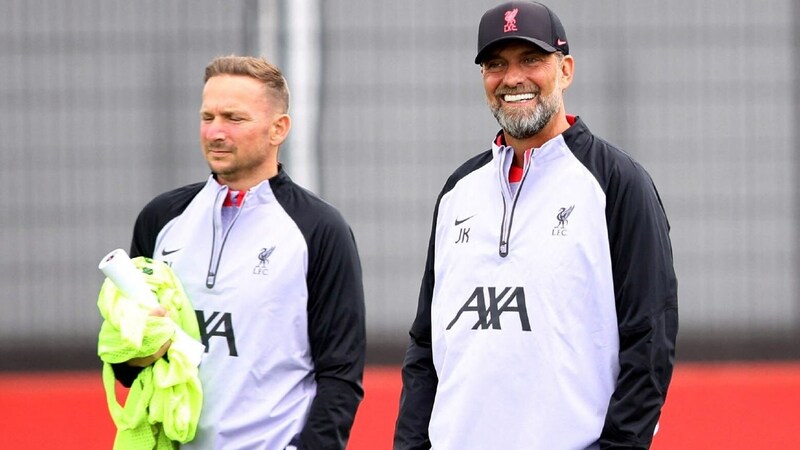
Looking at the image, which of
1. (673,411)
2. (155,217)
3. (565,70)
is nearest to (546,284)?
(565,70)

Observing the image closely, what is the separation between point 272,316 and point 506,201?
83 centimetres

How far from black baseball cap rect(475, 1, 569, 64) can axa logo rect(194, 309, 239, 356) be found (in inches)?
41.1

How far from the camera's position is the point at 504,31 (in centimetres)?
340

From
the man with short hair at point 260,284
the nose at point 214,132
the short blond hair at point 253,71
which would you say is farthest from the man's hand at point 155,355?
the short blond hair at point 253,71

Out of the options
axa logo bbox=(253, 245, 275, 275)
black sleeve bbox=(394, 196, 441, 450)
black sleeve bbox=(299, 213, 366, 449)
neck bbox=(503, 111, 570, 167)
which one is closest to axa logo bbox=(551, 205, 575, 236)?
neck bbox=(503, 111, 570, 167)

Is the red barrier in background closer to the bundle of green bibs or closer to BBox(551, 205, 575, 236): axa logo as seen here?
the bundle of green bibs

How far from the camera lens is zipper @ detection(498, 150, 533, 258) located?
3340mm

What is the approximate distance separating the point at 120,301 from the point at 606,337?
1349 mm

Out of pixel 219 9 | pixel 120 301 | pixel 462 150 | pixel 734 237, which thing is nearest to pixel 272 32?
pixel 219 9

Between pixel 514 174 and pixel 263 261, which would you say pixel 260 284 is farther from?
pixel 514 174

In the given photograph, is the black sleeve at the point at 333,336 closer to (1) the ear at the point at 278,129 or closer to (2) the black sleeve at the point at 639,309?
(1) the ear at the point at 278,129

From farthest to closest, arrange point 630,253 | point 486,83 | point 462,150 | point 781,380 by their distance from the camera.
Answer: point 462,150 < point 781,380 < point 486,83 < point 630,253

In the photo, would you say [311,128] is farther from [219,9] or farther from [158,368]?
[158,368]

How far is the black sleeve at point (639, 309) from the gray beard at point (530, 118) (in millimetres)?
249
